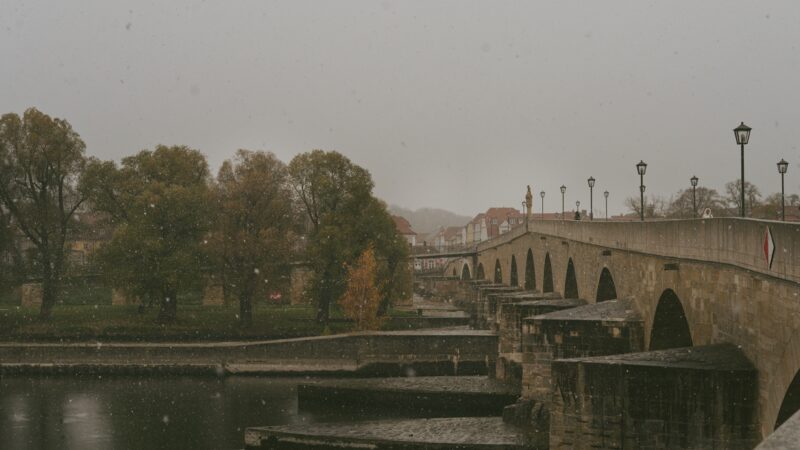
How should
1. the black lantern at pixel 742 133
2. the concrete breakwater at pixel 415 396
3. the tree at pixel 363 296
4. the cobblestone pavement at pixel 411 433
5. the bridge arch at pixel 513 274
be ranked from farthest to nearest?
the bridge arch at pixel 513 274 < the tree at pixel 363 296 < the concrete breakwater at pixel 415 396 < the cobblestone pavement at pixel 411 433 < the black lantern at pixel 742 133

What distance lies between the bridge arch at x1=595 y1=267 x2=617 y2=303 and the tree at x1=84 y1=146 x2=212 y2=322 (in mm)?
24854

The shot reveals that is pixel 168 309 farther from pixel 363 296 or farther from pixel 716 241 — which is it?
pixel 716 241

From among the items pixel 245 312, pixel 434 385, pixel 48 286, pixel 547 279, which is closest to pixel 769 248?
pixel 434 385

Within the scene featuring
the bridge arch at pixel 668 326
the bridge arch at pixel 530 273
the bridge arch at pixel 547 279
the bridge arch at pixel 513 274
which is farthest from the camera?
the bridge arch at pixel 513 274

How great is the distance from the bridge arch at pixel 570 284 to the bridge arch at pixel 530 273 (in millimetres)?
10421

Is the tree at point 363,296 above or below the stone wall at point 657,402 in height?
above

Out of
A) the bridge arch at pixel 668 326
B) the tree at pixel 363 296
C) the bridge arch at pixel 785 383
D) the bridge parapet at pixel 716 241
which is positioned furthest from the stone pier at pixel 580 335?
the tree at pixel 363 296

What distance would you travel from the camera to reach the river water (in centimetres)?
2462

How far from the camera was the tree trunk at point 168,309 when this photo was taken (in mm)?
45250

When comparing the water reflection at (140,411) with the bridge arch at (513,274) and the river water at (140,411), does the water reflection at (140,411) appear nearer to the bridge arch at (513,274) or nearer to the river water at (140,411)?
the river water at (140,411)

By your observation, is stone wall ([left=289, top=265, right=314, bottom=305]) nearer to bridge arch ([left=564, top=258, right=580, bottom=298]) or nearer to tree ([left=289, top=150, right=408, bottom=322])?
tree ([left=289, top=150, right=408, bottom=322])

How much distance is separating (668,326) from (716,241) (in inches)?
198

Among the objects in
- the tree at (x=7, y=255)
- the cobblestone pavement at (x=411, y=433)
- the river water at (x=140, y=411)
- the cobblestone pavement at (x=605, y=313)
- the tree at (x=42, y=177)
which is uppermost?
the tree at (x=42, y=177)

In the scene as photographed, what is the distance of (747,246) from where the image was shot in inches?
477
